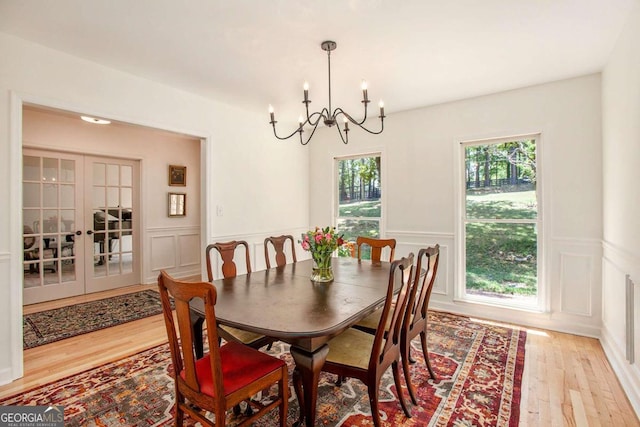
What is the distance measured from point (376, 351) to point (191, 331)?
93 cm

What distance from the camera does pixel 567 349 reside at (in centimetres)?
280

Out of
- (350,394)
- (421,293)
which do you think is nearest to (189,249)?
(350,394)

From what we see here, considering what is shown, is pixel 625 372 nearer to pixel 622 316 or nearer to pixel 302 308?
pixel 622 316

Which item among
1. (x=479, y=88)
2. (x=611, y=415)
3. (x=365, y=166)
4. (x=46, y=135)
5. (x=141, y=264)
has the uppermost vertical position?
(x=479, y=88)

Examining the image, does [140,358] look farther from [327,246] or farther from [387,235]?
[387,235]

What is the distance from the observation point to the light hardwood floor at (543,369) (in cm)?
193

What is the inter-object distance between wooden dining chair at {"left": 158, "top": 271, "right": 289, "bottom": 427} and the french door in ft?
13.1

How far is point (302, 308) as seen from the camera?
175cm

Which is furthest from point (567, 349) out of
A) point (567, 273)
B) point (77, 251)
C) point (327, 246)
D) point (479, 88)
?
point (77, 251)

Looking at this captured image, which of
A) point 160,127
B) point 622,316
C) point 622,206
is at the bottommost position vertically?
point 622,316

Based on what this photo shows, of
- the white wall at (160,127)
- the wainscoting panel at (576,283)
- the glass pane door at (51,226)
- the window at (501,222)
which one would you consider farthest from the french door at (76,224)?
the wainscoting panel at (576,283)

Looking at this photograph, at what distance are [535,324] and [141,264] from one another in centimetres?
555

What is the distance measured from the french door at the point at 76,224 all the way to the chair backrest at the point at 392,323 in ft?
15.5

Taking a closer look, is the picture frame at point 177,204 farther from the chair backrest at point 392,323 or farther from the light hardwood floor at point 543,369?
the chair backrest at point 392,323
